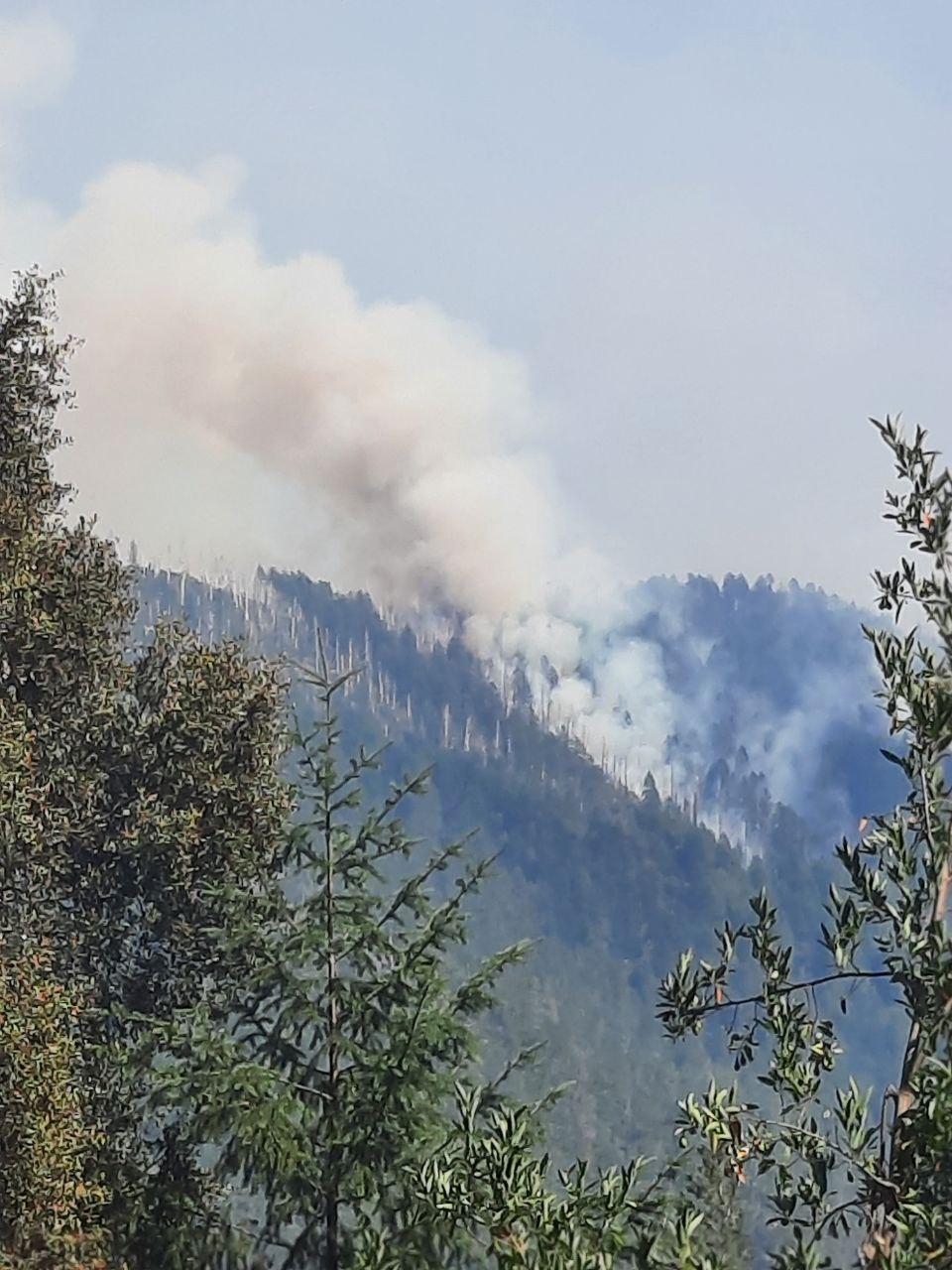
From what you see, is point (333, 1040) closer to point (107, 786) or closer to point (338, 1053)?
point (338, 1053)

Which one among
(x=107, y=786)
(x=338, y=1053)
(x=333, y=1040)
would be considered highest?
(x=107, y=786)

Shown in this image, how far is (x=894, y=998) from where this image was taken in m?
6.90

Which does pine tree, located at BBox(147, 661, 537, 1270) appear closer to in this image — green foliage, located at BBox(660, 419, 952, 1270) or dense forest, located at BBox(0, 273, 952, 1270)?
dense forest, located at BBox(0, 273, 952, 1270)

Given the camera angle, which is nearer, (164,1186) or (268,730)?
(164,1186)

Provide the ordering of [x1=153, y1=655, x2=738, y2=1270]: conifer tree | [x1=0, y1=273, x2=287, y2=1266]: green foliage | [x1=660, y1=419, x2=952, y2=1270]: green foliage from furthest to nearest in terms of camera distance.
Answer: [x1=0, y1=273, x2=287, y2=1266]: green foliage < [x1=153, y1=655, x2=738, y2=1270]: conifer tree < [x1=660, y1=419, x2=952, y2=1270]: green foliage

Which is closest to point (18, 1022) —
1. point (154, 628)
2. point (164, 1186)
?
point (164, 1186)

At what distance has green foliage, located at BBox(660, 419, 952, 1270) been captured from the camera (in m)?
6.80

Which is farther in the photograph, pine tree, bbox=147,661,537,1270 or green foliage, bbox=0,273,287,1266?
green foliage, bbox=0,273,287,1266

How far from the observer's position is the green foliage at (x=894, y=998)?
268 inches

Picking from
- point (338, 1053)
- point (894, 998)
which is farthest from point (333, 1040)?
point (894, 998)

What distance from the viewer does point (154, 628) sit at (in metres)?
19.9

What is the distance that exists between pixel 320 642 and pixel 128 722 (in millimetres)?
4623

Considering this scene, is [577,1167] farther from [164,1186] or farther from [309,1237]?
[164,1186]

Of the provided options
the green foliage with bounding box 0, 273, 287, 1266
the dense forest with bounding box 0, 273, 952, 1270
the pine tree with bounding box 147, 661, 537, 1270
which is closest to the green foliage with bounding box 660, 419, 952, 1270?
the dense forest with bounding box 0, 273, 952, 1270
